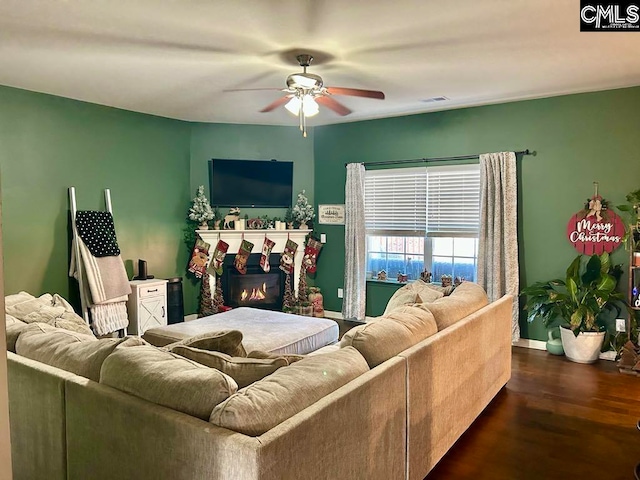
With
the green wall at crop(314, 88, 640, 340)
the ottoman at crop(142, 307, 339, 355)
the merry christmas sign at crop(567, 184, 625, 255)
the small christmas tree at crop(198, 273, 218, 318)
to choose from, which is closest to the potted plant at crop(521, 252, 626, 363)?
the merry christmas sign at crop(567, 184, 625, 255)

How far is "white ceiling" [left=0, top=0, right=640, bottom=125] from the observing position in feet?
9.04

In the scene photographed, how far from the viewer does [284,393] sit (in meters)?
1.64

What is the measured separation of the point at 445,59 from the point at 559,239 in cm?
234

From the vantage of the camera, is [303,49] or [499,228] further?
[499,228]

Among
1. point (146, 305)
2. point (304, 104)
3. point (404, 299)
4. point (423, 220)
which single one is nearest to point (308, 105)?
point (304, 104)

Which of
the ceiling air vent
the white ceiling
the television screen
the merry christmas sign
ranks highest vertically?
the ceiling air vent

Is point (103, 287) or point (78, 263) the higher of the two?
point (78, 263)

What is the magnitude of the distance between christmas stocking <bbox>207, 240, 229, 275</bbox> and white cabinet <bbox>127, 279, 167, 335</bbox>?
2.45ft

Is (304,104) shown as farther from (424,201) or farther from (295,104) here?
(424,201)

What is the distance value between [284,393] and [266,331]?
2.29 m

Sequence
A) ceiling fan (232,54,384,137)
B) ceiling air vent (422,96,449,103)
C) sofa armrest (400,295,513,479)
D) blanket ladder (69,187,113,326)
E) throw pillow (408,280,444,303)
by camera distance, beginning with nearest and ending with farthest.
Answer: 1. sofa armrest (400,295,513,479)
2. ceiling fan (232,54,384,137)
3. throw pillow (408,280,444,303)
4. blanket ladder (69,187,113,326)
5. ceiling air vent (422,96,449,103)

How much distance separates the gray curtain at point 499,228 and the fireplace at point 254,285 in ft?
8.66

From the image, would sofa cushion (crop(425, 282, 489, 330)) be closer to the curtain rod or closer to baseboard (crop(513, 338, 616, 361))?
baseboard (crop(513, 338, 616, 361))

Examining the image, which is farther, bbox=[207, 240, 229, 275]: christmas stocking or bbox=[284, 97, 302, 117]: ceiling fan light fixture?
bbox=[207, 240, 229, 275]: christmas stocking
